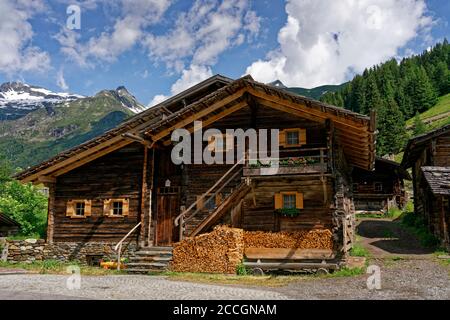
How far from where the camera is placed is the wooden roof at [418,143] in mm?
27812

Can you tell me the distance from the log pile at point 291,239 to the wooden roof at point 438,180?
7529 millimetres

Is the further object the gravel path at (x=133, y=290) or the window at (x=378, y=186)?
the window at (x=378, y=186)

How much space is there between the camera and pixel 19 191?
1614 inches

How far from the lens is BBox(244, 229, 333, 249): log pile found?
1850cm

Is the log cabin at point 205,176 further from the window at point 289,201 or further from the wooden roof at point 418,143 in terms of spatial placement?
the wooden roof at point 418,143

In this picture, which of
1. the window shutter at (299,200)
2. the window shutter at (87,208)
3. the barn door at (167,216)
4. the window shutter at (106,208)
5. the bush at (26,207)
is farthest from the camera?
the bush at (26,207)

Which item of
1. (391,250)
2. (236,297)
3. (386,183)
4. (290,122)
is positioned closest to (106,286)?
(236,297)

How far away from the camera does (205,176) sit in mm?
21391

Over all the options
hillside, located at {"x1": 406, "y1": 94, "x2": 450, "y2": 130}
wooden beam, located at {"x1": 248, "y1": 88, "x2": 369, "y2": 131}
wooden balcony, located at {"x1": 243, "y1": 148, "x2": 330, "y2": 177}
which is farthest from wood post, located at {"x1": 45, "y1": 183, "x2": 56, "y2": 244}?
hillside, located at {"x1": 406, "y1": 94, "x2": 450, "y2": 130}

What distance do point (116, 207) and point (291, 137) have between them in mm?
10129

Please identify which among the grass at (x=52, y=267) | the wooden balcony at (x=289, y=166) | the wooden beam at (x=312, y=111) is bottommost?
the grass at (x=52, y=267)

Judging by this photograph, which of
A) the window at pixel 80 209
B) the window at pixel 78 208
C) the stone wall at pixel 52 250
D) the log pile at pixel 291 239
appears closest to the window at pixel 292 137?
the log pile at pixel 291 239
